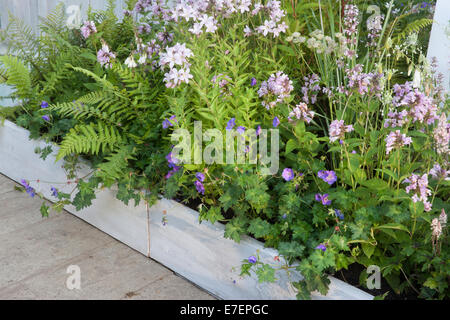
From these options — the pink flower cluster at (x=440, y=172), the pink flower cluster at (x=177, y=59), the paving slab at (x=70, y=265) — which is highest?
the pink flower cluster at (x=177, y=59)

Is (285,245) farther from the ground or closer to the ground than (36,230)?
farther from the ground

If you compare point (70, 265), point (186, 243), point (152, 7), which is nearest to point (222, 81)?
point (186, 243)

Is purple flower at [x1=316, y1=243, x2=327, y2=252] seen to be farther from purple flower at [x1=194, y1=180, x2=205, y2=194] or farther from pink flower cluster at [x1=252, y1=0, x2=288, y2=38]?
pink flower cluster at [x1=252, y1=0, x2=288, y2=38]

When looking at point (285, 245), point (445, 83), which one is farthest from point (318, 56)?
point (285, 245)

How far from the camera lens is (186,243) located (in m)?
2.23

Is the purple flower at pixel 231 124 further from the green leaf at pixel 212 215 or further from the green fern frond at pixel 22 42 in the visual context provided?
the green fern frond at pixel 22 42

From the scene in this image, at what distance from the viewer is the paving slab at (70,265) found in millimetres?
2174

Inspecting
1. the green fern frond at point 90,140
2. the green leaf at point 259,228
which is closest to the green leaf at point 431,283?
the green leaf at point 259,228

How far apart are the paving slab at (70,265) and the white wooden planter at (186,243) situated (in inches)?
2.3

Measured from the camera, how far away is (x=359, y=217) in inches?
67.8

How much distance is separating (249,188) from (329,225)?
350mm

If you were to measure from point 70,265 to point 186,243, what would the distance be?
0.59 meters

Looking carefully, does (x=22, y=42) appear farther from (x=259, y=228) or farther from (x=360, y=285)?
(x=360, y=285)

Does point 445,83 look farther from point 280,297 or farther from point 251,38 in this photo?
point 280,297
